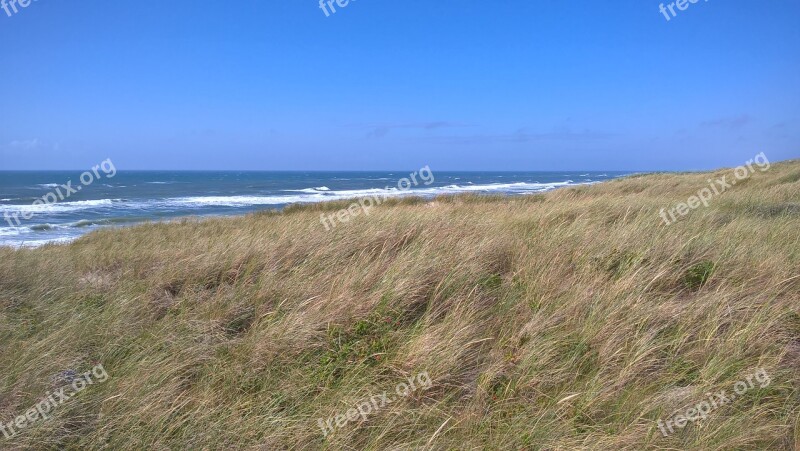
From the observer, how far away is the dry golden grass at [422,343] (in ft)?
8.71

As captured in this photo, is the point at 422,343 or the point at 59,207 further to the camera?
the point at 59,207

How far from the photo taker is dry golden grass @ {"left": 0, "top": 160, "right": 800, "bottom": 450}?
8.71ft

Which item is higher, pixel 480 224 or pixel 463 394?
pixel 480 224

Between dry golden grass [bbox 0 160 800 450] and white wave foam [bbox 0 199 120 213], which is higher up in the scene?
white wave foam [bbox 0 199 120 213]

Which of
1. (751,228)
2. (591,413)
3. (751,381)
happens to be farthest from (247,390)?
(751,228)

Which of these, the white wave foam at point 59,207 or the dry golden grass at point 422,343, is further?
the white wave foam at point 59,207

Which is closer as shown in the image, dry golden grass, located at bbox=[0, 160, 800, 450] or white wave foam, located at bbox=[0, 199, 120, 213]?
dry golden grass, located at bbox=[0, 160, 800, 450]

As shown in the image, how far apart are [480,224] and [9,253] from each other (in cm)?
636

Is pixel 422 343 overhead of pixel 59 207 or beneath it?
beneath

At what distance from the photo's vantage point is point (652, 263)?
15.8 feet

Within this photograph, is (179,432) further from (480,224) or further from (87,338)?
(480,224)

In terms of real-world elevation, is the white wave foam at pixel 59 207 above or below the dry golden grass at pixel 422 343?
above

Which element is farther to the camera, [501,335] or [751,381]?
[501,335]

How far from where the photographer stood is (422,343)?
3428 millimetres
